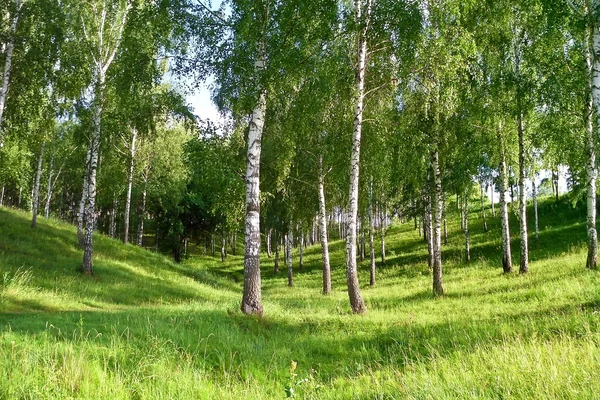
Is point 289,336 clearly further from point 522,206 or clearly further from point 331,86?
point 522,206

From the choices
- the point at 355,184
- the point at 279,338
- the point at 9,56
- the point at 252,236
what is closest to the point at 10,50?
the point at 9,56

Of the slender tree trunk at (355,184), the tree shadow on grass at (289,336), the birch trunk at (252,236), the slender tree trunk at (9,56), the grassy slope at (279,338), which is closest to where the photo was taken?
the grassy slope at (279,338)

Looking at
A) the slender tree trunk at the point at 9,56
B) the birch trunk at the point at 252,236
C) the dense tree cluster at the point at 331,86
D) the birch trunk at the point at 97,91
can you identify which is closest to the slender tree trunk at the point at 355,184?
the dense tree cluster at the point at 331,86

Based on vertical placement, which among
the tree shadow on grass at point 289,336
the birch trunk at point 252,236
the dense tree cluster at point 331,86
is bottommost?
the tree shadow on grass at point 289,336

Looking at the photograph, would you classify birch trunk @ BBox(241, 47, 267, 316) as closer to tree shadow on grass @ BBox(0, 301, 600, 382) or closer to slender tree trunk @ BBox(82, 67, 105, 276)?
tree shadow on grass @ BBox(0, 301, 600, 382)

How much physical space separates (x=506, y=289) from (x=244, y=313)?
887cm

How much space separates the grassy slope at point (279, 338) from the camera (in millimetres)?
4117

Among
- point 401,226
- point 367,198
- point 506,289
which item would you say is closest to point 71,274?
point 367,198

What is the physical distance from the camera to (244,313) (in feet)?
32.5

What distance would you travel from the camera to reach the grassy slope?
4.12 metres

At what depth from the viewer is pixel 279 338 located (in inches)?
333

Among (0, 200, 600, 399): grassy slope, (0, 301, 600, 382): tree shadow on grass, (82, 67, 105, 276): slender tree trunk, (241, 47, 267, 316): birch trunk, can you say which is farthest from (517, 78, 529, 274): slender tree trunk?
(82, 67, 105, 276): slender tree trunk

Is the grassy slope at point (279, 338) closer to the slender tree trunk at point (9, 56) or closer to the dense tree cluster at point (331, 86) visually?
the dense tree cluster at point (331, 86)

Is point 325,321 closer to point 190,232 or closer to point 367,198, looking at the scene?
point 367,198
